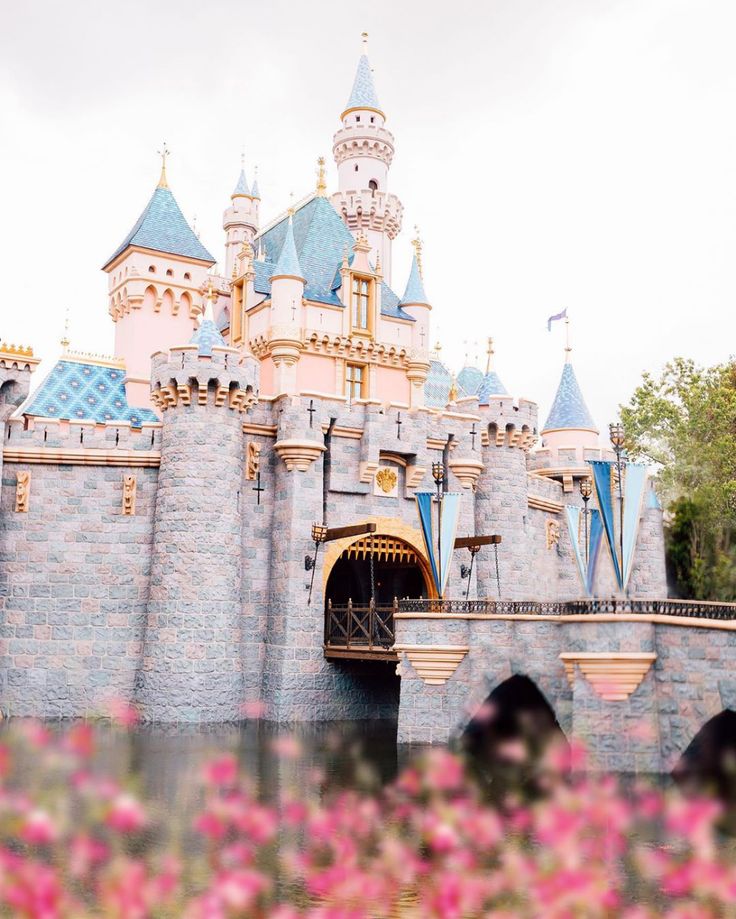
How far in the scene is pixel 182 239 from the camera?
2834cm

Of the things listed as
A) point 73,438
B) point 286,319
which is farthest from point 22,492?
point 286,319

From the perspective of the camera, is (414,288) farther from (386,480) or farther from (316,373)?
(386,480)

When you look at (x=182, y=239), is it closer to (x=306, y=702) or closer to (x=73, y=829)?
(x=306, y=702)

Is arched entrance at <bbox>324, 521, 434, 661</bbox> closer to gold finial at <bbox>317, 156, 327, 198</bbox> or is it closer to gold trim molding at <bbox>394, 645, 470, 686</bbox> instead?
gold trim molding at <bbox>394, 645, 470, 686</bbox>

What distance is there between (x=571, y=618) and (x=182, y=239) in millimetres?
18443

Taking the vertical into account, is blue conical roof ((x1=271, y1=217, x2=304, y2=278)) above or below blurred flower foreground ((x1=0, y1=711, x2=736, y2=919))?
above

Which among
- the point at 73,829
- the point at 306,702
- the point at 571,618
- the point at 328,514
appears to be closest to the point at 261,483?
the point at 328,514

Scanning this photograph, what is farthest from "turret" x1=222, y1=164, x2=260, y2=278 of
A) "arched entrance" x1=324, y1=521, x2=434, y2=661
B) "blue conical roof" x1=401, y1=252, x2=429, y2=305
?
"arched entrance" x1=324, y1=521, x2=434, y2=661

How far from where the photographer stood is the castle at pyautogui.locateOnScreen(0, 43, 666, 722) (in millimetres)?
19906

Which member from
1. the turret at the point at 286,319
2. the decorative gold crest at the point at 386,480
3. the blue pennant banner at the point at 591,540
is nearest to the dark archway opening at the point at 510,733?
the blue pennant banner at the point at 591,540

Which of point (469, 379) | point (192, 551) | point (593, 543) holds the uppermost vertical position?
point (469, 379)

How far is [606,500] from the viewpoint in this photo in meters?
16.4

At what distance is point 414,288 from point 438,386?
24.5 feet

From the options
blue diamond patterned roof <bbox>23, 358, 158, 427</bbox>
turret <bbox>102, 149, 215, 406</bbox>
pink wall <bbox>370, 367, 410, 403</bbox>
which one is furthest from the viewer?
turret <bbox>102, 149, 215, 406</bbox>
